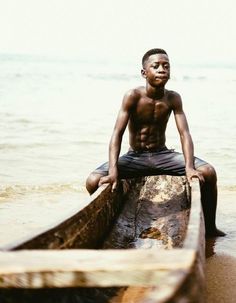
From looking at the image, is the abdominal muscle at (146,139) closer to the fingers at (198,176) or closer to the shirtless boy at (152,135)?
the shirtless boy at (152,135)

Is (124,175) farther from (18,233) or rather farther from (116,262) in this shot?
(116,262)

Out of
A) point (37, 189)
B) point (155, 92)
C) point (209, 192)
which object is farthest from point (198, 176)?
point (37, 189)

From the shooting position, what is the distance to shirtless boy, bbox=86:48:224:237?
11.9 feet

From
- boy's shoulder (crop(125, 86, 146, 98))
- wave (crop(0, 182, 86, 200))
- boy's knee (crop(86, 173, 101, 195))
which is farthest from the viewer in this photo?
wave (crop(0, 182, 86, 200))

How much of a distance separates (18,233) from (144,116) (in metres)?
1.66

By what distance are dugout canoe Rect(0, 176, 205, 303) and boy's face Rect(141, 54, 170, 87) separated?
1.11 metres

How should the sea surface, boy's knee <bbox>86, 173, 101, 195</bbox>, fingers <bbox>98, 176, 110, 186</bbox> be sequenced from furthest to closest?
the sea surface, boy's knee <bbox>86, 173, 101, 195</bbox>, fingers <bbox>98, 176, 110, 186</bbox>

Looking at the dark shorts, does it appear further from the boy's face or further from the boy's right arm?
the boy's face

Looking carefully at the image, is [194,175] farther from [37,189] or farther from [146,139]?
[37,189]

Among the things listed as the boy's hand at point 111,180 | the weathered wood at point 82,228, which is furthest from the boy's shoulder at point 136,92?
the weathered wood at point 82,228

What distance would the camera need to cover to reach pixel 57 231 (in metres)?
2.07

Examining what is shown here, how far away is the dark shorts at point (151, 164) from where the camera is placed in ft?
12.5

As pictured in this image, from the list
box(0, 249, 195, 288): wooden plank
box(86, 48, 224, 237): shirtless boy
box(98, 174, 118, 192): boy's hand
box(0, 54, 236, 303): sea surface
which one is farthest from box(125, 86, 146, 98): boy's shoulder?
box(0, 249, 195, 288): wooden plank

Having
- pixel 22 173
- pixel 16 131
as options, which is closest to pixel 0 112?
pixel 16 131
